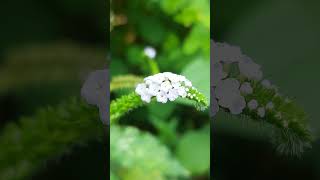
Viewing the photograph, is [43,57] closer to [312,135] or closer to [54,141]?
[54,141]

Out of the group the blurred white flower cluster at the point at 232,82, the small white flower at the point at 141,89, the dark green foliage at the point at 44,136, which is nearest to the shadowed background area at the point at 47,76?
the dark green foliage at the point at 44,136

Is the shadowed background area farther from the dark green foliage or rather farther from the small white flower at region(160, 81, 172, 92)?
the small white flower at region(160, 81, 172, 92)

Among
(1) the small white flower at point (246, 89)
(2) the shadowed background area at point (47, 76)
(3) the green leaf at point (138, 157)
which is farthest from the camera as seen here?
(3) the green leaf at point (138, 157)

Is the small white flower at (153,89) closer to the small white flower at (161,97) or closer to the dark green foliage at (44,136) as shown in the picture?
the small white flower at (161,97)

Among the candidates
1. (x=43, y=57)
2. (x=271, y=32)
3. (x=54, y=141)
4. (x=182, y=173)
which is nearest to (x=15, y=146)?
(x=54, y=141)

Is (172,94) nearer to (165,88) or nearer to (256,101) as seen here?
(165,88)

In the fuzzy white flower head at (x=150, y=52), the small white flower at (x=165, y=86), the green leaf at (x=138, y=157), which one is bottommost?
the green leaf at (x=138, y=157)
